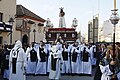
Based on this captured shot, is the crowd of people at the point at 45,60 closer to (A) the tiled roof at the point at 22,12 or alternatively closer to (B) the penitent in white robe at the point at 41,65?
(B) the penitent in white robe at the point at 41,65

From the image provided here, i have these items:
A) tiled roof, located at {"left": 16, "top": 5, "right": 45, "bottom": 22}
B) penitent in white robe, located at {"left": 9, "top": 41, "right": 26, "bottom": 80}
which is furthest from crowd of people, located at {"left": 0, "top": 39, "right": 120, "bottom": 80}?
tiled roof, located at {"left": 16, "top": 5, "right": 45, "bottom": 22}

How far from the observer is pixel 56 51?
559 inches

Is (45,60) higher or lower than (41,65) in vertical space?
higher

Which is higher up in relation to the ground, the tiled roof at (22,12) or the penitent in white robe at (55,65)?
the tiled roof at (22,12)

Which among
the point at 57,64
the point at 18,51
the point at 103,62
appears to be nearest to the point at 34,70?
the point at 57,64

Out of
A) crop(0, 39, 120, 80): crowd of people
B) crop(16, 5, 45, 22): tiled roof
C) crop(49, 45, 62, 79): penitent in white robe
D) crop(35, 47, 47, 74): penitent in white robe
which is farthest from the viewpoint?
crop(16, 5, 45, 22): tiled roof

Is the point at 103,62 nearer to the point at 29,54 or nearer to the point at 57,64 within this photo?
the point at 57,64

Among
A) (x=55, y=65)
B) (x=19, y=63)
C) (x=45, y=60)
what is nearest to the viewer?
(x=19, y=63)

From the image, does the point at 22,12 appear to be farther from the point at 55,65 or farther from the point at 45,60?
the point at 55,65

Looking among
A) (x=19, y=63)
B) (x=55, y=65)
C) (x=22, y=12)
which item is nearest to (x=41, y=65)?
(x=55, y=65)

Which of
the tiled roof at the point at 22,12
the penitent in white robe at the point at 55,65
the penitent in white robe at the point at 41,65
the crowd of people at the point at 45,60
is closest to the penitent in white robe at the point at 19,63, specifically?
the crowd of people at the point at 45,60

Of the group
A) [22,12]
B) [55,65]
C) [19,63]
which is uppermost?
[22,12]

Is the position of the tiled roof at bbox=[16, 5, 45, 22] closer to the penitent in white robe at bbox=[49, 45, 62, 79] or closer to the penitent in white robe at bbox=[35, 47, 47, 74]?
the penitent in white robe at bbox=[35, 47, 47, 74]

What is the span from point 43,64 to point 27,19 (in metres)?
25.4
